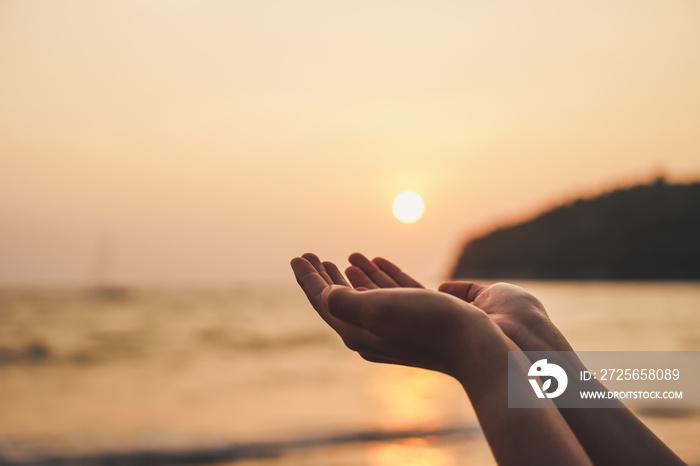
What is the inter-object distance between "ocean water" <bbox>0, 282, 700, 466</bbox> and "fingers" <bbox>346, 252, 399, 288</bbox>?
12.7 feet

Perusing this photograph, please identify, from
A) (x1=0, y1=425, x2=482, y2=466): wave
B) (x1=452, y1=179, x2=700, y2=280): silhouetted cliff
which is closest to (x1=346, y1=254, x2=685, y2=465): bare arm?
(x1=0, y1=425, x2=482, y2=466): wave

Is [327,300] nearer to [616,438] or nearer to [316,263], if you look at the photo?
[316,263]

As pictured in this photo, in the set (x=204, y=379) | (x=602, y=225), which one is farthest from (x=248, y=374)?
(x=602, y=225)

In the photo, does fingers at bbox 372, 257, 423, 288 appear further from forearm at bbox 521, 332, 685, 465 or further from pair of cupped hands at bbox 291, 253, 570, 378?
forearm at bbox 521, 332, 685, 465

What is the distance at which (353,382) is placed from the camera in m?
11.0

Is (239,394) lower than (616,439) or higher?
lower

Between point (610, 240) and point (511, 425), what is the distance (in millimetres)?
52819

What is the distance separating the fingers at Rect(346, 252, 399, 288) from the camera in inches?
90.0

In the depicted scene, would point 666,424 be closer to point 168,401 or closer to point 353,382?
point 353,382

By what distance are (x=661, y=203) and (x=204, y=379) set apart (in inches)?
1697

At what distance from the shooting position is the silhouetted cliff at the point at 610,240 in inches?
1614

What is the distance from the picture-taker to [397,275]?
7.66ft

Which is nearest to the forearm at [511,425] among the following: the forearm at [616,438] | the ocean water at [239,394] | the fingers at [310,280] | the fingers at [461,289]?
the forearm at [616,438]

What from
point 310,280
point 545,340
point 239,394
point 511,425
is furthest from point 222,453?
point 511,425
